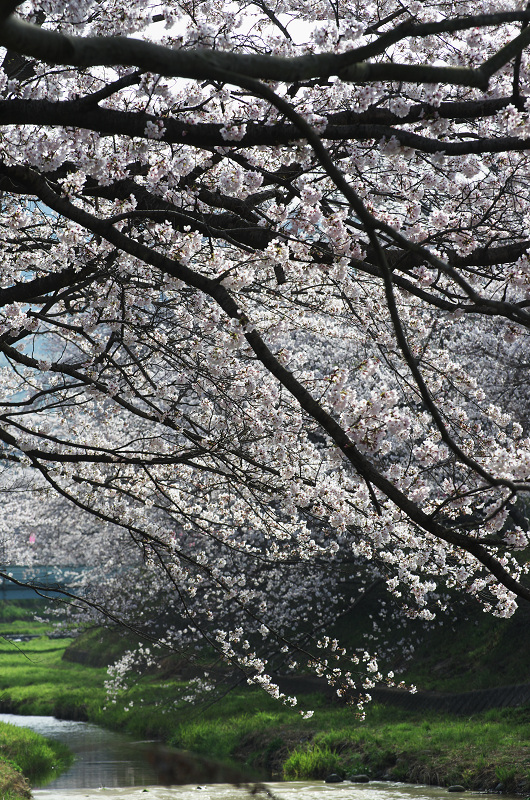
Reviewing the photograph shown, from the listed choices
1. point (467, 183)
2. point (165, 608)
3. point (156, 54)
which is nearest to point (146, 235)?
point (467, 183)

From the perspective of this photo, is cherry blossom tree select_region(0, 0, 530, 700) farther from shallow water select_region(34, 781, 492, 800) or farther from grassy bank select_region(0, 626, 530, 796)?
shallow water select_region(34, 781, 492, 800)

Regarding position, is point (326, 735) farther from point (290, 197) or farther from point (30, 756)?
point (290, 197)

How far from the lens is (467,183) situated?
6.16m

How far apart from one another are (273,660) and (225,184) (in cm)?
1544

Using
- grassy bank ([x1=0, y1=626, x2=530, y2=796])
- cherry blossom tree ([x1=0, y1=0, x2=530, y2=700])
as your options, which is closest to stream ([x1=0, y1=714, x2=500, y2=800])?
grassy bank ([x1=0, y1=626, x2=530, y2=796])

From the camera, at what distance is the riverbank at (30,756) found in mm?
13609

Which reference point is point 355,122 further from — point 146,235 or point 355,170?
point 146,235

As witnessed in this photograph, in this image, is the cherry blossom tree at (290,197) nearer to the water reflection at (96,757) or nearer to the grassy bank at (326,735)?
the grassy bank at (326,735)

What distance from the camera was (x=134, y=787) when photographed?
41.8 ft

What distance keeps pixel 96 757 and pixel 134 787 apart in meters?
3.06

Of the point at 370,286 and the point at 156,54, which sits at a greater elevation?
the point at 370,286

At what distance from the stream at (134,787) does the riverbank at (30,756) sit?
0.29 metres

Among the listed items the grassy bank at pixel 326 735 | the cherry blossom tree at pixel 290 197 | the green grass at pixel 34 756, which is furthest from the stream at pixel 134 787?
the cherry blossom tree at pixel 290 197

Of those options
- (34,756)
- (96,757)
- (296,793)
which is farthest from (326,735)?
(34,756)
